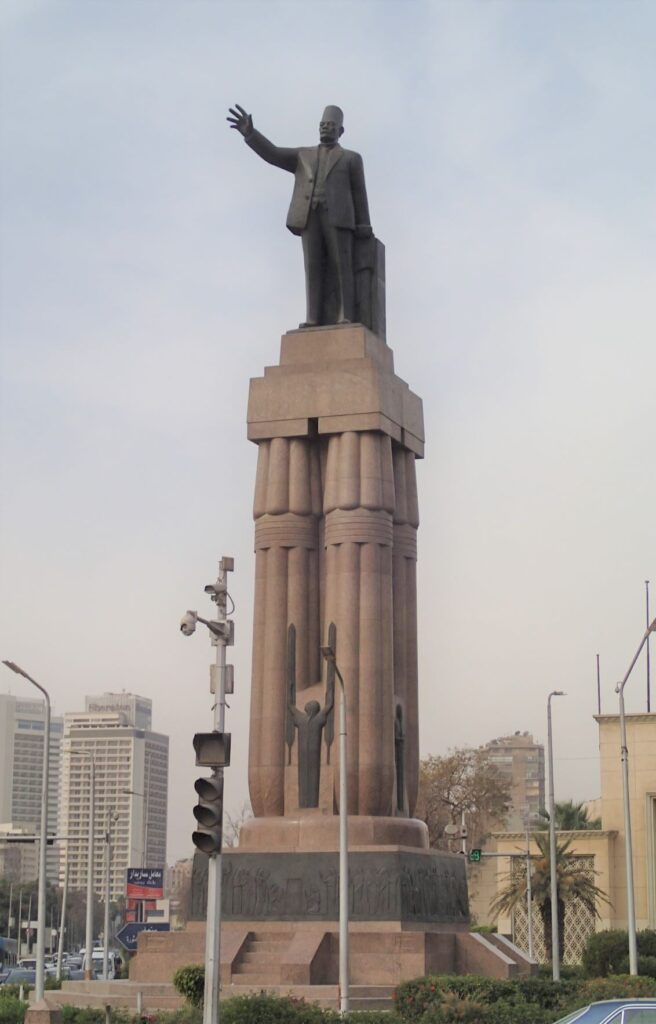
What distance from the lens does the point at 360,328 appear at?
36875mm

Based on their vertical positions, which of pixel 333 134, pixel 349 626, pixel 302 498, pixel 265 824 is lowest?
pixel 265 824

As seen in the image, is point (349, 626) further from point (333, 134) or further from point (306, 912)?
point (333, 134)

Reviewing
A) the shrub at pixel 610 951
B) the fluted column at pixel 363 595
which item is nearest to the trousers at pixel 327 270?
the fluted column at pixel 363 595

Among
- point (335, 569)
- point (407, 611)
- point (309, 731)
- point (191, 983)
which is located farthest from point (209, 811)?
point (407, 611)

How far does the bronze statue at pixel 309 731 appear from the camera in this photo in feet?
112

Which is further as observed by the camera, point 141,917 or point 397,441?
point 141,917

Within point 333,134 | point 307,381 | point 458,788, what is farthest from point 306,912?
point 458,788

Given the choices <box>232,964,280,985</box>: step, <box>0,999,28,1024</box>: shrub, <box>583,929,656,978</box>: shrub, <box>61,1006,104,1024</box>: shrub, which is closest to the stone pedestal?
<box>232,964,280,985</box>: step

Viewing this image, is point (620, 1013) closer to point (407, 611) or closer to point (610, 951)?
point (407, 611)

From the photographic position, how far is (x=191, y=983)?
28047 mm

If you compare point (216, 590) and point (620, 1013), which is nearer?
point (620, 1013)

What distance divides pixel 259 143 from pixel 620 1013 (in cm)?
2609

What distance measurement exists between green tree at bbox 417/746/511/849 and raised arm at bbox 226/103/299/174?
47.3 meters

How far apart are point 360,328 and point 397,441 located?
9.00ft
